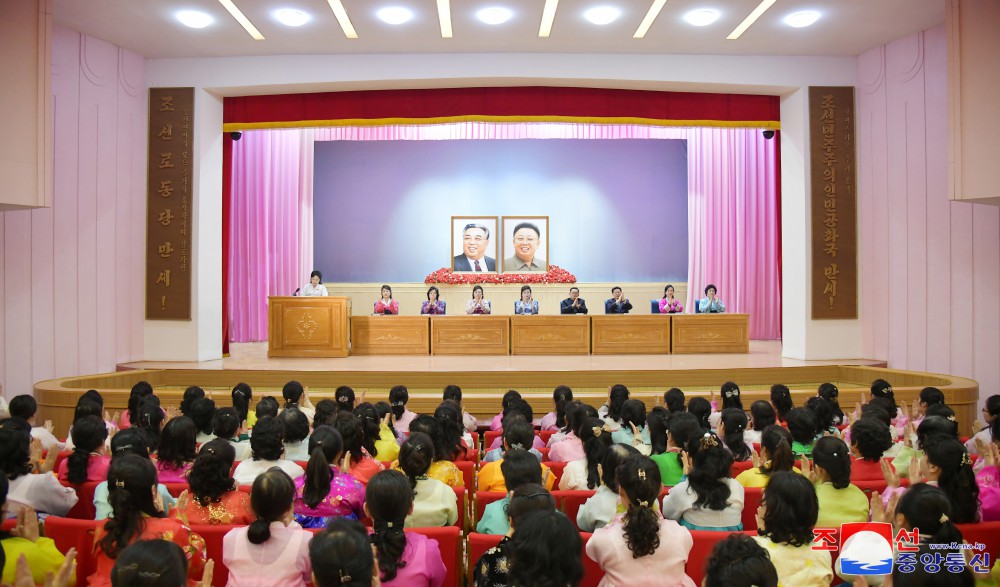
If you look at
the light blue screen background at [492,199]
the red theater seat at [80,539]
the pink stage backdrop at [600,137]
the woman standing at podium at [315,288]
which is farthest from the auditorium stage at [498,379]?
the light blue screen background at [492,199]

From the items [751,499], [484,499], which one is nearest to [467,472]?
[484,499]

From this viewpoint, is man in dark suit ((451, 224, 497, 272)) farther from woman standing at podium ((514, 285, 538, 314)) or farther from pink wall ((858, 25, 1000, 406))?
pink wall ((858, 25, 1000, 406))

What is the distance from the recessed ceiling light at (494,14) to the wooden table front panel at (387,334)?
351 centimetres

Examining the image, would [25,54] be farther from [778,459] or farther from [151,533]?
[778,459]

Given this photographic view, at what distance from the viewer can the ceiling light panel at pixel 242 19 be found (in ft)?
23.8

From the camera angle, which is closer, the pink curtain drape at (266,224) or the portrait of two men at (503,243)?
the pink curtain drape at (266,224)

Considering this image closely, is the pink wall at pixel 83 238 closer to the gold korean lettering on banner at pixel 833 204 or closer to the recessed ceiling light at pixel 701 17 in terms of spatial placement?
the recessed ceiling light at pixel 701 17

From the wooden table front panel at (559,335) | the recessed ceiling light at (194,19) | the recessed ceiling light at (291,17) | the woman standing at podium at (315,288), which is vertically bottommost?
the wooden table front panel at (559,335)

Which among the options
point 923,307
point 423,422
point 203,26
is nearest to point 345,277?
point 203,26

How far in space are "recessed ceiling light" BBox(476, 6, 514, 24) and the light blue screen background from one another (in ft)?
16.4

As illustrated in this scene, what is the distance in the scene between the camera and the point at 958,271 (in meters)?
7.79

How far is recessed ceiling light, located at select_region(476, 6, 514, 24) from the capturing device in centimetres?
744

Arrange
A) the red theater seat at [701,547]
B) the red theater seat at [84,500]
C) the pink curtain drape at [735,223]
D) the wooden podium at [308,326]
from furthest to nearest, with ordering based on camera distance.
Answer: the pink curtain drape at [735,223]
the wooden podium at [308,326]
the red theater seat at [84,500]
the red theater seat at [701,547]

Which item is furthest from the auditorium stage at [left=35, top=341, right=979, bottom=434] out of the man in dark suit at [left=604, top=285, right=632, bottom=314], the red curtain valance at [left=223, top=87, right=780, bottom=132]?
the red curtain valance at [left=223, top=87, right=780, bottom=132]
